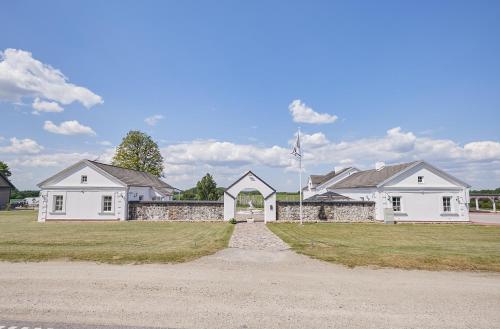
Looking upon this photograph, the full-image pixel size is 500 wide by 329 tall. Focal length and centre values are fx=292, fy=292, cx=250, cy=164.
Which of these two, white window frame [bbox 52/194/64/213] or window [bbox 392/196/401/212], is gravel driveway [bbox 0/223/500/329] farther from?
white window frame [bbox 52/194/64/213]

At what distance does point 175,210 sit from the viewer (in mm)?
30234

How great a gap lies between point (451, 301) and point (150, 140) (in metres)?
54.1

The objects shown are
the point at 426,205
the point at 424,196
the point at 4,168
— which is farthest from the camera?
the point at 4,168

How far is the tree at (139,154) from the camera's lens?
52259mm

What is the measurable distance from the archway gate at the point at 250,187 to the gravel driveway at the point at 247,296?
61.7 ft

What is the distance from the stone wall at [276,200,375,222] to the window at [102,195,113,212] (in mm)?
17266

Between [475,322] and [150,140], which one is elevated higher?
[150,140]

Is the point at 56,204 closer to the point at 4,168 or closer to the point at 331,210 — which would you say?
the point at 331,210

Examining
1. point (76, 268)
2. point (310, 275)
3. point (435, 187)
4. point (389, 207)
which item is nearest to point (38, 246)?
point (76, 268)

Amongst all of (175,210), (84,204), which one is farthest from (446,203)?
(84,204)

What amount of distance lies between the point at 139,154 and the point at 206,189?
15839 millimetres

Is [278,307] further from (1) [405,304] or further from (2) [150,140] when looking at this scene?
(2) [150,140]

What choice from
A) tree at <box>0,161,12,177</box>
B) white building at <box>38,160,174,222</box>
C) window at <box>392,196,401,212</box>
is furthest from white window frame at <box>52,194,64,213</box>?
tree at <box>0,161,12,177</box>

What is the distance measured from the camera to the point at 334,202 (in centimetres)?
3072
